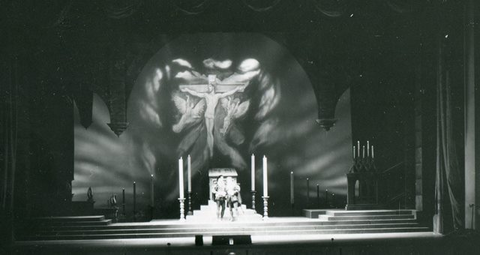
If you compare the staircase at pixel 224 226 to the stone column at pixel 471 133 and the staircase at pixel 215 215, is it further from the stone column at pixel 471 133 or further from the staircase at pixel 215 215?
the stone column at pixel 471 133

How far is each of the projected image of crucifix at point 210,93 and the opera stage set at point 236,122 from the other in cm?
3

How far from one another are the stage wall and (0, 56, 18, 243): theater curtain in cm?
327

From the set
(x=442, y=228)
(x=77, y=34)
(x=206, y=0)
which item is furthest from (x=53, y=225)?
(x=442, y=228)

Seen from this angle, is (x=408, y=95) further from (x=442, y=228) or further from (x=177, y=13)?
(x=177, y=13)

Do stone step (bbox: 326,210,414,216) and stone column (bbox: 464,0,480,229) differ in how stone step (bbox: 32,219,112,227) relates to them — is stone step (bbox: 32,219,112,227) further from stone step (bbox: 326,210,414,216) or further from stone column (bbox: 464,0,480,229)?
stone column (bbox: 464,0,480,229)

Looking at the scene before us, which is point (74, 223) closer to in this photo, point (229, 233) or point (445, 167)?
point (229, 233)

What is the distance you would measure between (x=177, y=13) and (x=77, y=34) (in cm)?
275

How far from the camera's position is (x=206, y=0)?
45.2ft

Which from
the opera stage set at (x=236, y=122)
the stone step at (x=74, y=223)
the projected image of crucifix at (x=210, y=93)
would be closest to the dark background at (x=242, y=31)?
the opera stage set at (x=236, y=122)

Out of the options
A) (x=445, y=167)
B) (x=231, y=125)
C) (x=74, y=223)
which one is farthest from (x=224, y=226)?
(x=445, y=167)

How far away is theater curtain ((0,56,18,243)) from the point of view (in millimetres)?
13539

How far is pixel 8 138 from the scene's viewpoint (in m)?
13.7

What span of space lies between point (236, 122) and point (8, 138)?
553 cm

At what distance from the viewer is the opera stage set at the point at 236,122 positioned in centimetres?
1369
